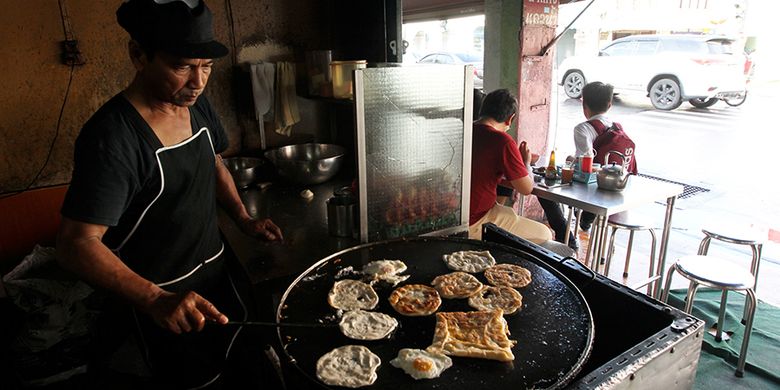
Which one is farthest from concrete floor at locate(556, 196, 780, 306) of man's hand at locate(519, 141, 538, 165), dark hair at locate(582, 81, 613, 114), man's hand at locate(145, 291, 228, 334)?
man's hand at locate(145, 291, 228, 334)

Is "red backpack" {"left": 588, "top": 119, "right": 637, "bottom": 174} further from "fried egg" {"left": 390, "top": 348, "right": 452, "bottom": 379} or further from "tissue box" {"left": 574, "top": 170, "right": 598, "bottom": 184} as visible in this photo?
"fried egg" {"left": 390, "top": 348, "right": 452, "bottom": 379}

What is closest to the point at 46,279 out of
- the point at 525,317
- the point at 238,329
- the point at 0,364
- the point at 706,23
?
the point at 0,364

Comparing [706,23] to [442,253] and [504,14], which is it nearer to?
[504,14]

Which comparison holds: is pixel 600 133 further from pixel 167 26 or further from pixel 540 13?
pixel 167 26

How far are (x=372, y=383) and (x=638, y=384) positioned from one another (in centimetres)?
79

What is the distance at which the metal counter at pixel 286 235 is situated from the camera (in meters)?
2.23

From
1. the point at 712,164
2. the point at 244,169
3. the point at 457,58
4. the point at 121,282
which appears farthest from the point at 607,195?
the point at 457,58

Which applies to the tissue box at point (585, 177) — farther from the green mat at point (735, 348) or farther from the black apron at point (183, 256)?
the black apron at point (183, 256)

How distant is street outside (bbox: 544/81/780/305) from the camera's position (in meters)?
4.71

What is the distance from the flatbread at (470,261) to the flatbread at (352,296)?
1.31ft

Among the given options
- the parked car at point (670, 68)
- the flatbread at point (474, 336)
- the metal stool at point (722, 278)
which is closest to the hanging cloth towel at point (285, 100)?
the flatbread at point (474, 336)

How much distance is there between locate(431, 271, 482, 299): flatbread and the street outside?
265 centimetres

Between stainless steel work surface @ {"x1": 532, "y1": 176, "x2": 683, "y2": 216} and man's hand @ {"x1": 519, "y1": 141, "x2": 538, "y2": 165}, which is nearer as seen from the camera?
stainless steel work surface @ {"x1": 532, "y1": 176, "x2": 683, "y2": 216}

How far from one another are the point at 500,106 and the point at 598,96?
1303 mm
